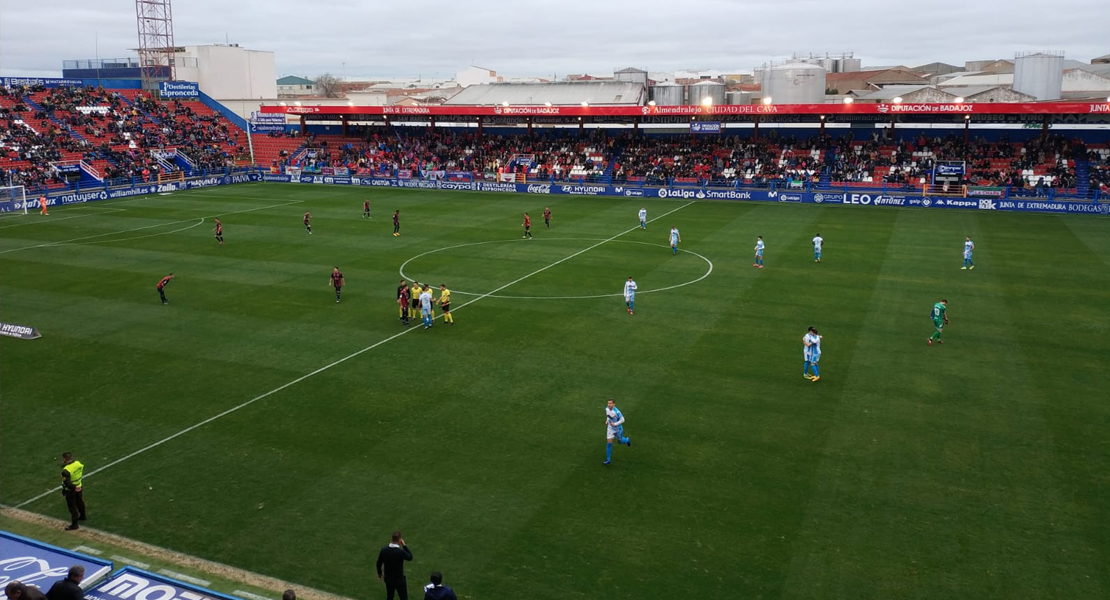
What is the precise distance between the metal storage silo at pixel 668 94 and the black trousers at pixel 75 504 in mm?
84654

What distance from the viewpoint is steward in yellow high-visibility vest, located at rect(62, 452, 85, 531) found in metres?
14.0

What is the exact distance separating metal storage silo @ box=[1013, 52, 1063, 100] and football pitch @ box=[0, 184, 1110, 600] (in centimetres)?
4868

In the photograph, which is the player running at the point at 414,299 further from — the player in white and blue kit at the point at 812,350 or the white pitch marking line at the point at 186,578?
the white pitch marking line at the point at 186,578

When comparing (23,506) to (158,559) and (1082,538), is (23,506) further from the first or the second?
(1082,538)

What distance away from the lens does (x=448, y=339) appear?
24.7 meters

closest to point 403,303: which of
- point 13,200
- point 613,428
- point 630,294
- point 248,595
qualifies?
point 630,294

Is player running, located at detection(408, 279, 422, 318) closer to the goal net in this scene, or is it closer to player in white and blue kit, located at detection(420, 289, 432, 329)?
player in white and blue kit, located at detection(420, 289, 432, 329)

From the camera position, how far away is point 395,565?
11.4 metres

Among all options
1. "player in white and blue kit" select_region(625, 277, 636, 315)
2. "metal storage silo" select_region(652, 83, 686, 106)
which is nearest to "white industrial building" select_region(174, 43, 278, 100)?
"metal storage silo" select_region(652, 83, 686, 106)

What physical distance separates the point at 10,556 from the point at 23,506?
280cm

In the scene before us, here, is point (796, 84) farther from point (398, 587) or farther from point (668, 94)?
point (398, 587)

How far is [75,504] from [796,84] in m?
77.9

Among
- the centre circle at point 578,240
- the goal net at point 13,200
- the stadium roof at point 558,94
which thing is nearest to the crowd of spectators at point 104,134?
the goal net at point 13,200

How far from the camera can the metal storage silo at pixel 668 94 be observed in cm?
9169
